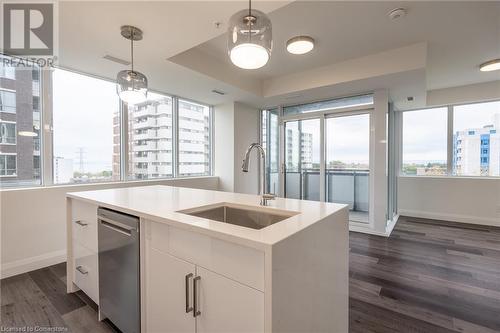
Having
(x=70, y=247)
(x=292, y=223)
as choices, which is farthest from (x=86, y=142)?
(x=292, y=223)

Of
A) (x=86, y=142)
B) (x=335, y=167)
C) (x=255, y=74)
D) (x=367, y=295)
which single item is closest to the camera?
(x=367, y=295)

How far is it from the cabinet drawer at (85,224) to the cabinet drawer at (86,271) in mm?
62

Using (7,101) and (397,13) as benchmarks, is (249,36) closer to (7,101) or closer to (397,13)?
(397,13)

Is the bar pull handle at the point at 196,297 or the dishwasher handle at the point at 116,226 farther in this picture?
the dishwasher handle at the point at 116,226

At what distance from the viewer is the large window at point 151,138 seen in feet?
12.4

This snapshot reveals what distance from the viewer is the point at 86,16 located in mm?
1980

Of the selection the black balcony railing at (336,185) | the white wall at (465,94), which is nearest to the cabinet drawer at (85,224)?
the black balcony railing at (336,185)

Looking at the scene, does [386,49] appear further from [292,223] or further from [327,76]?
[292,223]

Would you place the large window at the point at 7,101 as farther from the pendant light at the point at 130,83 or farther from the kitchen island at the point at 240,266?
the kitchen island at the point at 240,266

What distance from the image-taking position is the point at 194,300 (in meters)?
1.12

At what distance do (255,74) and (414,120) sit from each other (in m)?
3.80

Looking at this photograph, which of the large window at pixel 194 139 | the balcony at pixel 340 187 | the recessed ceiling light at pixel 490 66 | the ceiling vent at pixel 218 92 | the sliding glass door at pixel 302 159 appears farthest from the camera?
the sliding glass door at pixel 302 159

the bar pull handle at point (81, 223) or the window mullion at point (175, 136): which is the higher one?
the window mullion at point (175, 136)

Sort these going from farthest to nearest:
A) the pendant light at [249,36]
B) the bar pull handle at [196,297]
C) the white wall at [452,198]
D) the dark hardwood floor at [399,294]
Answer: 1. the white wall at [452,198]
2. the dark hardwood floor at [399,294]
3. the pendant light at [249,36]
4. the bar pull handle at [196,297]
